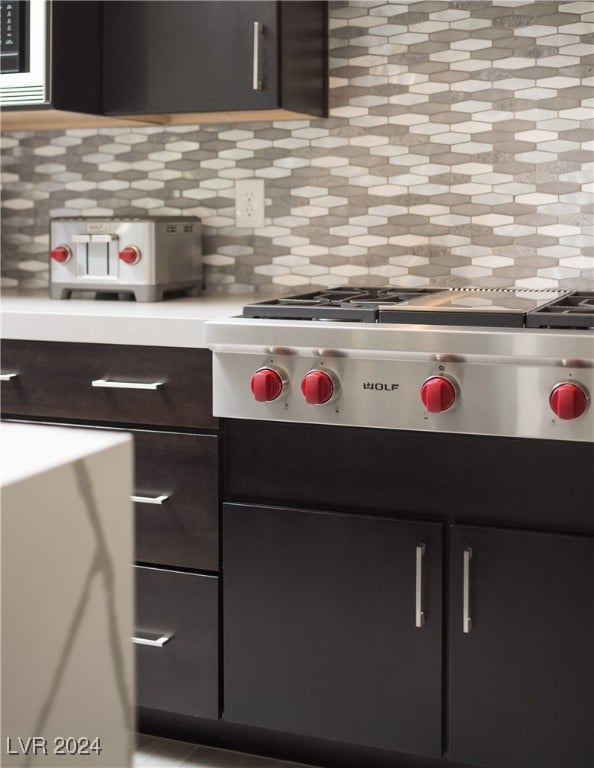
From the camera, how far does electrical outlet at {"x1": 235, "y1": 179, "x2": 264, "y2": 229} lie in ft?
8.68

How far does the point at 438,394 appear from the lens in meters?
1.74

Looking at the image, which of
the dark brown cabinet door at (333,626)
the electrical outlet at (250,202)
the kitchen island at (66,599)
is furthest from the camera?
the electrical outlet at (250,202)

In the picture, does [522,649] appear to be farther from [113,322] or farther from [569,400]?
[113,322]

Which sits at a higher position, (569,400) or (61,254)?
(61,254)

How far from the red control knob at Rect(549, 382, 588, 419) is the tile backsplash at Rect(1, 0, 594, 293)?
75 cm

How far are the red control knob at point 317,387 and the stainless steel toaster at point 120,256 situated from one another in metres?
0.76

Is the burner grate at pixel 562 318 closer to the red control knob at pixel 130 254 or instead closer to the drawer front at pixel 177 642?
the drawer front at pixel 177 642

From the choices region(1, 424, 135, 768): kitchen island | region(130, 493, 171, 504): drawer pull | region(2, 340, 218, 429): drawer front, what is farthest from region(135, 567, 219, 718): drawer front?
region(1, 424, 135, 768): kitchen island

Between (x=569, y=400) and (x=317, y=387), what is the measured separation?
1.44ft

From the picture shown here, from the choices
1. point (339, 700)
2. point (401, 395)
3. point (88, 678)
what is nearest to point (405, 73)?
point (401, 395)

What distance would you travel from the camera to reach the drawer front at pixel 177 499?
80.5 inches

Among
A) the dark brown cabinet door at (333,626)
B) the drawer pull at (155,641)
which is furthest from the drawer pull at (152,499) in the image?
the drawer pull at (155,641)

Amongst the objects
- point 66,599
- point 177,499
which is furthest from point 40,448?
point 177,499

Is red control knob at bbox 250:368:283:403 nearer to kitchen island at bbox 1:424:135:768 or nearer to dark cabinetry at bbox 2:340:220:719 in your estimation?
dark cabinetry at bbox 2:340:220:719
